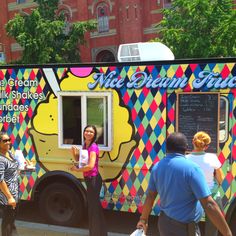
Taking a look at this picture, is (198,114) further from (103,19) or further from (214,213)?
(103,19)

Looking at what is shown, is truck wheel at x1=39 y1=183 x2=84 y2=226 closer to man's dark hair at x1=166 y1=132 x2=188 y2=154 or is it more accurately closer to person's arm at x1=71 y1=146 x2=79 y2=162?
person's arm at x1=71 y1=146 x2=79 y2=162

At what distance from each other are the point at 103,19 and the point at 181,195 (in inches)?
1139

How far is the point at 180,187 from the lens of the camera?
3.23m

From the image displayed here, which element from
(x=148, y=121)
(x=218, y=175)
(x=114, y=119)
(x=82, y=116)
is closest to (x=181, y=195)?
(x=218, y=175)

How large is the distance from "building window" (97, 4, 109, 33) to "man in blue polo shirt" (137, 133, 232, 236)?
2818 cm

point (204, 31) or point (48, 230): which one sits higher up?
point (204, 31)

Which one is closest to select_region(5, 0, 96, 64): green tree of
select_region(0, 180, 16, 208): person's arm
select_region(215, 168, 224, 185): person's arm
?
select_region(0, 180, 16, 208): person's arm

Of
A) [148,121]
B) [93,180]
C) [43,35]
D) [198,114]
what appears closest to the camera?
[198,114]

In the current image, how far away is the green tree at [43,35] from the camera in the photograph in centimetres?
2141

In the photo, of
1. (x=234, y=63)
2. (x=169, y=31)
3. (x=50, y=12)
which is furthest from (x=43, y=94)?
(x=50, y=12)

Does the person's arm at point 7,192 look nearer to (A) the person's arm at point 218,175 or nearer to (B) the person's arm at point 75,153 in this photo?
(B) the person's arm at point 75,153

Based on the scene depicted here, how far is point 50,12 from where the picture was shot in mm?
23438

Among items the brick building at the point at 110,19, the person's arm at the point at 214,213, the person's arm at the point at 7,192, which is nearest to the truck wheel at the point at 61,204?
the person's arm at the point at 7,192

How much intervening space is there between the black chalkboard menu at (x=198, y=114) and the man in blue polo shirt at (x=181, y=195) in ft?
6.12
